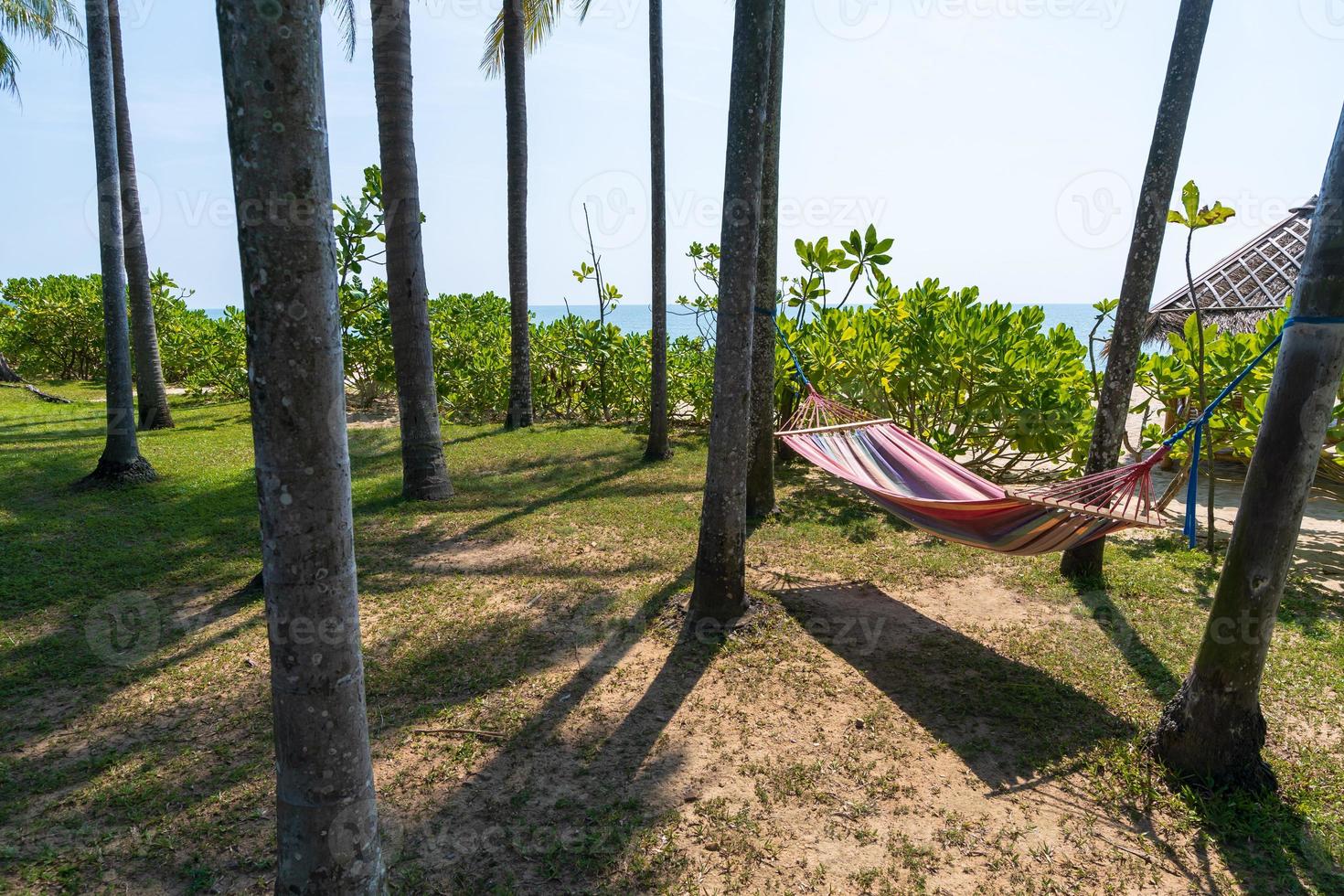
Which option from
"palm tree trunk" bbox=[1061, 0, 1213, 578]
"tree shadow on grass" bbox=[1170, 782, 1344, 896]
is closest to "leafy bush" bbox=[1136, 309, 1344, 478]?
"palm tree trunk" bbox=[1061, 0, 1213, 578]

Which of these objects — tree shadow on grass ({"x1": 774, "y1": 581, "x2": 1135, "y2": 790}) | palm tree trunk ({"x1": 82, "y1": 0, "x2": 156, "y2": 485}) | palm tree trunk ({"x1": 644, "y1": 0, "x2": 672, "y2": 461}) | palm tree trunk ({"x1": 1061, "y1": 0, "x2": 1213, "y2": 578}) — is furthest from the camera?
→ palm tree trunk ({"x1": 644, "y1": 0, "x2": 672, "y2": 461})

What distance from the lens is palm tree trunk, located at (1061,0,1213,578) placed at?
354 cm

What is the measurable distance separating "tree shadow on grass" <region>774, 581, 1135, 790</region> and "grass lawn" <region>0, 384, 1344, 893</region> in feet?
0.05

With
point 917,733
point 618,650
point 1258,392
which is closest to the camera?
point 917,733

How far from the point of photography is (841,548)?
16.3ft

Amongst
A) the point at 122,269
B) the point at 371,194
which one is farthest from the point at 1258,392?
the point at 122,269

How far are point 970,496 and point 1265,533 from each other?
1.67 metres

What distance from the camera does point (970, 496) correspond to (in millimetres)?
4051

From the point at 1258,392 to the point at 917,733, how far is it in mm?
3546

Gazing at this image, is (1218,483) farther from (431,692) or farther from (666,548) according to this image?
(431,692)

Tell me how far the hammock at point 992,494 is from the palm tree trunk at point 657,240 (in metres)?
2.67

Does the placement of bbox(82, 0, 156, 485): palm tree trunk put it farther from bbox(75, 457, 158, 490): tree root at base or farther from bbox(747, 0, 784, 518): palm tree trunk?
bbox(747, 0, 784, 518): palm tree trunk

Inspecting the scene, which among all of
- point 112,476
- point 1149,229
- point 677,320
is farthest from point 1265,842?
point 677,320

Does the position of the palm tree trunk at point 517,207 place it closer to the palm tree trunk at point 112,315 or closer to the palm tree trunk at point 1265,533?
the palm tree trunk at point 112,315
